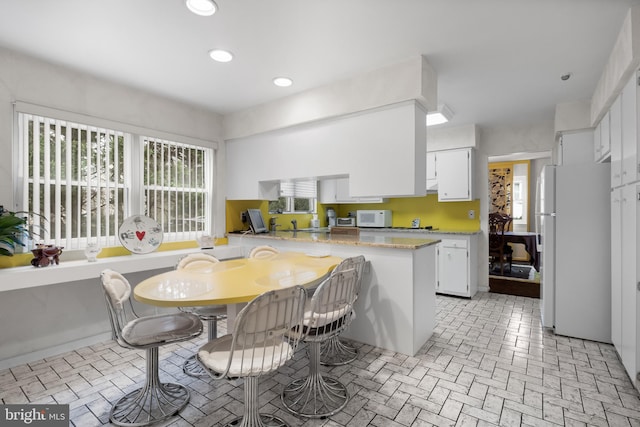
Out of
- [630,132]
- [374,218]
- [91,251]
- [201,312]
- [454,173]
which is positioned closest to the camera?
[630,132]

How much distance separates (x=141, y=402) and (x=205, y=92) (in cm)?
295

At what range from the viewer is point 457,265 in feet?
15.0

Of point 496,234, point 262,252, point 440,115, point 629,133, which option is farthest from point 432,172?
point 262,252

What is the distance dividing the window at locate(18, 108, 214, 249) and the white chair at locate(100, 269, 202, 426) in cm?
144

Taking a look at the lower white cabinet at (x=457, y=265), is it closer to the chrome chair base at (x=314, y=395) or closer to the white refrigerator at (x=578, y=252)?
the white refrigerator at (x=578, y=252)

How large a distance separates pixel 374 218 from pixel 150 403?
425 centimetres

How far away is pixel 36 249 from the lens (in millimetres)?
2619

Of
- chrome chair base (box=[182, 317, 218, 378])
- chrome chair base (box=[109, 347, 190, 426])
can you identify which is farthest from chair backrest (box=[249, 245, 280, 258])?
chrome chair base (box=[109, 347, 190, 426])

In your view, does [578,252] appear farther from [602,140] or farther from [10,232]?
[10,232]

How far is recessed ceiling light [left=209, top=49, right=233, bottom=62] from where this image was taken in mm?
2572

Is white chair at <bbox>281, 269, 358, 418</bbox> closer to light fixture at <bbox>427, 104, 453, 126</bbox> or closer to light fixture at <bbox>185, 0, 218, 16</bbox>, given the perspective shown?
light fixture at <bbox>185, 0, 218, 16</bbox>

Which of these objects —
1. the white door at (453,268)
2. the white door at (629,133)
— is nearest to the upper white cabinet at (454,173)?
the white door at (453,268)

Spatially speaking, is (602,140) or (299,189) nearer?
(602,140)

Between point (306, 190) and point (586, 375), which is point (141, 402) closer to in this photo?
point (586, 375)
